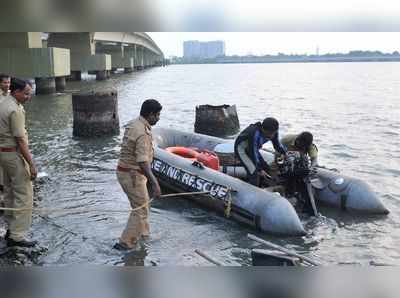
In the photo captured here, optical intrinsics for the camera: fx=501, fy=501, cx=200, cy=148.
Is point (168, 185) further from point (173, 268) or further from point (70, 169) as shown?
point (173, 268)

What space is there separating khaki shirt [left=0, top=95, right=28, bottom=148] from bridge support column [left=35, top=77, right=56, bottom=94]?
3013cm

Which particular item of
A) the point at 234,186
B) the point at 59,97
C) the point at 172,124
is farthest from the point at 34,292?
the point at 59,97

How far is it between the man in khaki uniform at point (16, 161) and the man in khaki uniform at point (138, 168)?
1058 millimetres

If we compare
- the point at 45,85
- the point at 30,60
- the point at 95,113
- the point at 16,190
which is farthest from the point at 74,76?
the point at 16,190

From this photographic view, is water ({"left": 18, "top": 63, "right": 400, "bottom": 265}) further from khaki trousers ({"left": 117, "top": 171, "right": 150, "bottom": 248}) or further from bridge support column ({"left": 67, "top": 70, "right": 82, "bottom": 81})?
bridge support column ({"left": 67, "top": 70, "right": 82, "bottom": 81})

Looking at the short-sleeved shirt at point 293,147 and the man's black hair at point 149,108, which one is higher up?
the man's black hair at point 149,108

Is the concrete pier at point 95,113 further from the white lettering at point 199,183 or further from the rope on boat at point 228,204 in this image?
the rope on boat at point 228,204

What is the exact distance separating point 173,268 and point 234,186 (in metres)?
6.87

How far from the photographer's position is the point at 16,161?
5.61 metres

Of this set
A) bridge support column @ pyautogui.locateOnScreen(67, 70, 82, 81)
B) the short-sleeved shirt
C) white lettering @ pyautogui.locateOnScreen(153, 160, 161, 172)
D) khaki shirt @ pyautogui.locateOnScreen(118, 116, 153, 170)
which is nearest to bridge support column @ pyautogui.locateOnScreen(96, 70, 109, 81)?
bridge support column @ pyautogui.locateOnScreen(67, 70, 82, 81)

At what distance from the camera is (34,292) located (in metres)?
0.84

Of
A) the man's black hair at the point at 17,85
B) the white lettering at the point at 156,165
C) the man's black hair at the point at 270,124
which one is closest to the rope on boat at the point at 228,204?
the man's black hair at the point at 270,124

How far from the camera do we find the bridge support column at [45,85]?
3409 cm

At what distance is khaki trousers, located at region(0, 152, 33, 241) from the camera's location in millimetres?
5602
